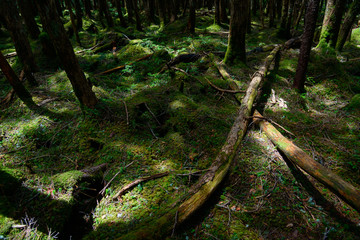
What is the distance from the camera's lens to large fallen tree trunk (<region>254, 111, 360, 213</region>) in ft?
7.79

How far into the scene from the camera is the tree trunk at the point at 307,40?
479cm

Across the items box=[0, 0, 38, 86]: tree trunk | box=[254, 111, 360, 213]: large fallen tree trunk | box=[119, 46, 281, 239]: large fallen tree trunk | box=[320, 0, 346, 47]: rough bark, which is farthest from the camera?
box=[320, 0, 346, 47]: rough bark

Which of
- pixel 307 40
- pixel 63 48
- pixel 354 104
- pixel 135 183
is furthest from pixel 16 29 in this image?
pixel 354 104

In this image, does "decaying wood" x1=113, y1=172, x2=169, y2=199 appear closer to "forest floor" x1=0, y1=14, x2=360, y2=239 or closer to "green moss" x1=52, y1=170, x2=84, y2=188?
"forest floor" x1=0, y1=14, x2=360, y2=239

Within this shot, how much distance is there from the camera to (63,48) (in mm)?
3514

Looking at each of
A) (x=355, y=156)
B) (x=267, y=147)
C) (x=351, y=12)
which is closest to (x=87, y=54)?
(x=267, y=147)

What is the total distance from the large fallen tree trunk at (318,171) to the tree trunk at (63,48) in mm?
4281

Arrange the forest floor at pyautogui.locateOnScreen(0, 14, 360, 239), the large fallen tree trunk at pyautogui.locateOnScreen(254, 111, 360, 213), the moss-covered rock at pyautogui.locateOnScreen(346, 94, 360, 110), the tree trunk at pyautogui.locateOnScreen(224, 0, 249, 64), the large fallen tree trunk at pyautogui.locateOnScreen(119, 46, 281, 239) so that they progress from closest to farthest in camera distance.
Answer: the large fallen tree trunk at pyautogui.locateOnScreen(119, 46, 281, 239) < the large fallen tree trunk at pyautogui.locateOnScreen(254, 111, 360, 213) < the forest floor at pyautogui.locateOnScreen(0, 14, 360, 239) < the moss-covered rock at pyautogui.locateOnScreen(346, 94, 360, 110) < the tree trunk at pyautogui.locateOnScreen(224, 0, 249, 64)

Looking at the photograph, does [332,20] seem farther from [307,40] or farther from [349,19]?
[307,40]

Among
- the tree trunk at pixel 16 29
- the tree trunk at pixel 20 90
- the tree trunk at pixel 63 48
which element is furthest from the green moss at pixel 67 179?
the tree trunk at pixel 16 29

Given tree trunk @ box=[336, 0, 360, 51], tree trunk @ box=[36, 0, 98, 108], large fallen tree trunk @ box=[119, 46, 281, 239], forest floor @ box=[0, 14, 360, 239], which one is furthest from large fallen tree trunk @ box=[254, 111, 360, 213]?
tree trunk @ box=[336, 0, 360, 51]

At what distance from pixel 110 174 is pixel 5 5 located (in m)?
6.29

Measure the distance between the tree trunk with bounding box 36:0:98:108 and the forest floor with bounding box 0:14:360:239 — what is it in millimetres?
421

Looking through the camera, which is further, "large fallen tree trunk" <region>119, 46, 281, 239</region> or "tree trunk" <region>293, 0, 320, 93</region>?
"tree trunk" <region>293, 0, 320, 93</region>
